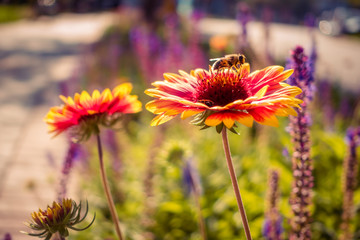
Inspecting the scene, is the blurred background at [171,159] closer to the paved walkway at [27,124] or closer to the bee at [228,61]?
the paved walkway at [27,124]

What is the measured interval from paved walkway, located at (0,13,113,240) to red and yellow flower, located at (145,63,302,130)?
1275 millimetres

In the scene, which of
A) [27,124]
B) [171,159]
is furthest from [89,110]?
[27,124]

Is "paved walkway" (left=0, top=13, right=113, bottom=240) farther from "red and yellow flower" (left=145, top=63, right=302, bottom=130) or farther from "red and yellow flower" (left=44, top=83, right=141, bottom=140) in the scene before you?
"red and yellow flower" (left=145, top=63, right=302, bottom=130)

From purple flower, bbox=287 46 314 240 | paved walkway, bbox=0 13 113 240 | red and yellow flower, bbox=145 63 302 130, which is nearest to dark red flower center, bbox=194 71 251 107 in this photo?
red and yellow flower, bbox=145 63 302 130

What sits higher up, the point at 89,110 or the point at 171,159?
the point at 89,110

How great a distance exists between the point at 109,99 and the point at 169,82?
0.62ft

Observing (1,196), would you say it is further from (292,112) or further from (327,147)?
→ (292,112)

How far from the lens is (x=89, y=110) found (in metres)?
1.04

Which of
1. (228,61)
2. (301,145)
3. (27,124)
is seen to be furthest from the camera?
(27,124)

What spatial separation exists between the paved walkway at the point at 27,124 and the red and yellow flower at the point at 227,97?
50.2 inches

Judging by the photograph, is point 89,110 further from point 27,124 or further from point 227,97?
point 27,124

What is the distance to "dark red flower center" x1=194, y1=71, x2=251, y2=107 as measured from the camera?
1.02m

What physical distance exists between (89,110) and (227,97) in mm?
375

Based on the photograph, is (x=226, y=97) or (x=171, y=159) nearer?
(x=226, y=97)
